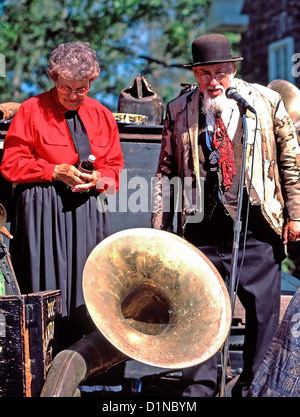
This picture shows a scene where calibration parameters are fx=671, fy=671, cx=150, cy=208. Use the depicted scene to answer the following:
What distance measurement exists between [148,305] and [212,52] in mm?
1439

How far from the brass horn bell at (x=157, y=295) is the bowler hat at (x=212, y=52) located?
974 mm

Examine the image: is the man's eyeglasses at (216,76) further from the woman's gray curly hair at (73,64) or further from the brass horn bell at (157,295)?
the brass horn bell at (157,295)

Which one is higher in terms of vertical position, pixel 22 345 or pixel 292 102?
pixel 292 102

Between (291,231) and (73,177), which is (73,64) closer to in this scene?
(73,177)

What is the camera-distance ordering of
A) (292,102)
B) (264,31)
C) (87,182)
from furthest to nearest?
(264,31) → (292,102) → (87,182)

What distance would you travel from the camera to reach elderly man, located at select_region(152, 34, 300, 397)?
146 inches

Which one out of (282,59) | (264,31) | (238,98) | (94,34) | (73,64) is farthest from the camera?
(94,34)

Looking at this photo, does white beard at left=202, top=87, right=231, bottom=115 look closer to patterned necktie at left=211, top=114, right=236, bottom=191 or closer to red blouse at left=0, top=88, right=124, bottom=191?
patterned necktie at left=211, top=114, right=236, bottom=191

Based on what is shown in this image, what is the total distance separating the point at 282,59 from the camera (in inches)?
501

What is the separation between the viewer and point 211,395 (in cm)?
371

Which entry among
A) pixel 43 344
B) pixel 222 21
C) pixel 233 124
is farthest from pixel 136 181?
pixel 222 21

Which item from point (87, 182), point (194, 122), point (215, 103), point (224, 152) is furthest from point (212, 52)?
point (87, 182)

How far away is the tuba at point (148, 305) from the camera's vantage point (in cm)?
339
